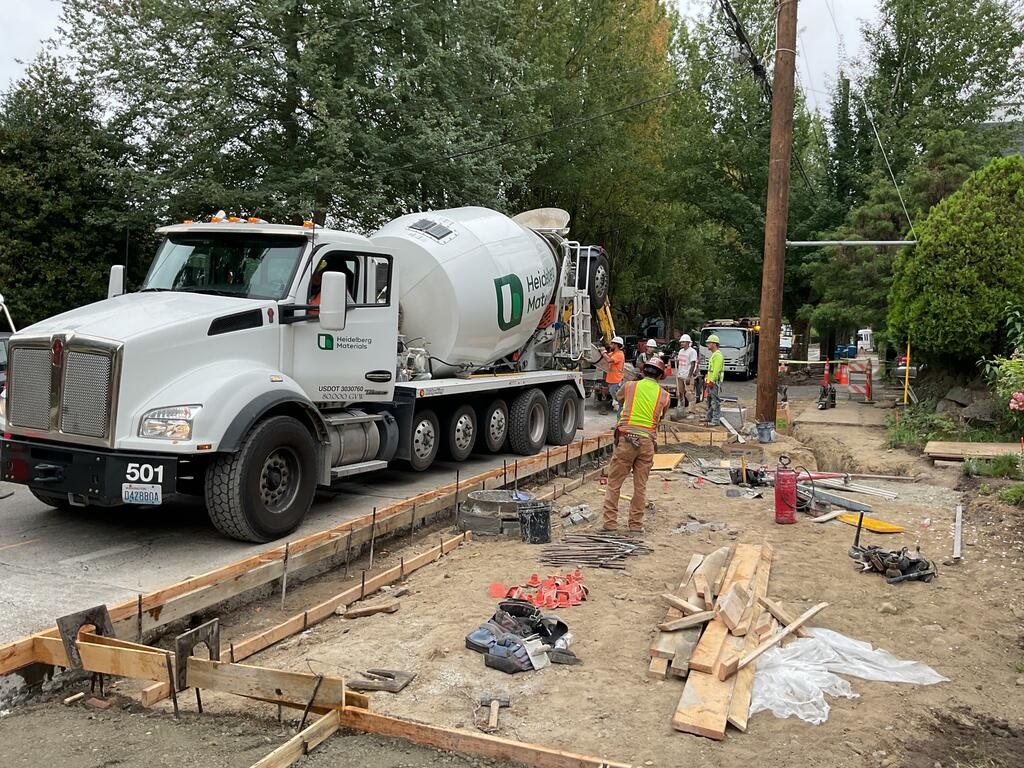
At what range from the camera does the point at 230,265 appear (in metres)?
8.12

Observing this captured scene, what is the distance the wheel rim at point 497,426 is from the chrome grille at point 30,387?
616cm

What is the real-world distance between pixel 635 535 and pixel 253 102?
12.0 meters

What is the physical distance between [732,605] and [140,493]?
458 centimetres

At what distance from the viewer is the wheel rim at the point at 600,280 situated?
15.0 m

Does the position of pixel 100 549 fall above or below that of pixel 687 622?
below

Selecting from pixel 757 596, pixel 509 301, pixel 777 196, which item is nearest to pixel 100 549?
A: pixel 757 596

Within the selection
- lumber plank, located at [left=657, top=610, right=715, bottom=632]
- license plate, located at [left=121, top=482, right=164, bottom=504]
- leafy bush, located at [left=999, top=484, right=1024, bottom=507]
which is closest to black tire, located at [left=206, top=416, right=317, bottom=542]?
license plate, located at [left=121, top=482, right=164, bottom=504]

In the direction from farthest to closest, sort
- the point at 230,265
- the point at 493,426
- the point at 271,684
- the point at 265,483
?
the point at 493,426 < the point at 230,265 < the point at 265,483 < the point at 271,684

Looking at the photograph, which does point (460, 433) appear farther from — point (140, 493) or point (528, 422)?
point (140, 493)

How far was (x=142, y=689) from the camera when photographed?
455 cm

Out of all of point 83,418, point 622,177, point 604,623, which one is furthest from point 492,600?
point 622,177

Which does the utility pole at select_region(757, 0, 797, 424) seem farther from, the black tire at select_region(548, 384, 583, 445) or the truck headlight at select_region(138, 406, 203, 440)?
the truck headlight at select_region(138, 406, 203, 440)

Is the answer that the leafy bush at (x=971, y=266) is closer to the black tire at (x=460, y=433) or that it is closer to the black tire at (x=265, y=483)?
the black tire at (x=460, y=433)

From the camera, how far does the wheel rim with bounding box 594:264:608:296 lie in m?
15.0
